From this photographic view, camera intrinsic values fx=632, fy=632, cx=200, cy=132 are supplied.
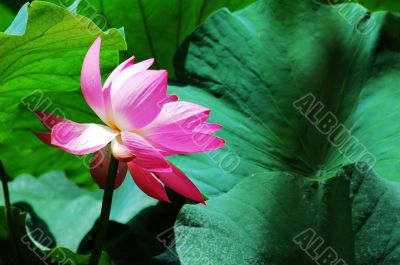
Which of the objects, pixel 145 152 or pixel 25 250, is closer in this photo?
pixel 145 152

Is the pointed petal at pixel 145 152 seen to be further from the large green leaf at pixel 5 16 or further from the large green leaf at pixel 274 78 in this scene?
the large green leaf at pixel 5 16

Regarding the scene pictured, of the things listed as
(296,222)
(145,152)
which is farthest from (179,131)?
(296,222)

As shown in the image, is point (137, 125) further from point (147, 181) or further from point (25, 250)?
point (25, 250)

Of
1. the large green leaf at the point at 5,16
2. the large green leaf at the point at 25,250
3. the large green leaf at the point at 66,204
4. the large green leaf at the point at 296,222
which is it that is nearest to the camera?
the large green leaf at the point at 296,222

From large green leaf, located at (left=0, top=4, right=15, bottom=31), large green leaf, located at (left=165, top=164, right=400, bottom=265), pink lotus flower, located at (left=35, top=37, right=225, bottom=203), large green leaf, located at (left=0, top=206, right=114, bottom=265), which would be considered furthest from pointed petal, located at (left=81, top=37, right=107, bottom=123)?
large green leaf, located at (left=0, top=4, right=15, bottom=31)

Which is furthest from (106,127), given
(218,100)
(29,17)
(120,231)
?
(120,231)

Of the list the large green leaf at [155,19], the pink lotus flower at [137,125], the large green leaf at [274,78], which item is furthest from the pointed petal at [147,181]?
the large green leaf at [155,19]

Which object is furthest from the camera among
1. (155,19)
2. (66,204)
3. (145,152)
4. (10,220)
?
(66,204)
